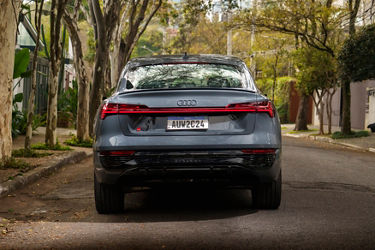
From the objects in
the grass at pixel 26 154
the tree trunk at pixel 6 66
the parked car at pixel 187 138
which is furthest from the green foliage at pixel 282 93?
the parked car at pixel 187 138

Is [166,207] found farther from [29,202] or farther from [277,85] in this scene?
[277,85]

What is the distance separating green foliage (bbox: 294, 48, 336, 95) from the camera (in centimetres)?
2614

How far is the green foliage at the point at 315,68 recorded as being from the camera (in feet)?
85.8

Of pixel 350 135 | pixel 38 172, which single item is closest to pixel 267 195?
pixel 38 172

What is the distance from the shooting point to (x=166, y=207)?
7.02 meters

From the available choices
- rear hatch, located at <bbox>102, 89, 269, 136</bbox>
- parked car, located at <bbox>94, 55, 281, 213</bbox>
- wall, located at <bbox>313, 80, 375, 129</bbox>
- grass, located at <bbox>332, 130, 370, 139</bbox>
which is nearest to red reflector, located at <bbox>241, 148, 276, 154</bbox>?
parked car, located at <bbox>94, 55, 281, 213</bbox>

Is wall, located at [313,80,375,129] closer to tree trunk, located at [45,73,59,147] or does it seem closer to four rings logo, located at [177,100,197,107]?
tree trunk, located at [45,73,59,147]

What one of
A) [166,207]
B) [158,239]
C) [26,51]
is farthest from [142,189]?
[26,51]

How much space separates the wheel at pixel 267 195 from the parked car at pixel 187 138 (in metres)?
0.24

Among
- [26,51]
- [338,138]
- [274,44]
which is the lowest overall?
[338,138]

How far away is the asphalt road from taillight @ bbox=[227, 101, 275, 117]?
3.49 feet

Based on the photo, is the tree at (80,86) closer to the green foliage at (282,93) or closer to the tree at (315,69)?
the tree at (315,69)

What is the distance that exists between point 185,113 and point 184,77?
752 millimetres

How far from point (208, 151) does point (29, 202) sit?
280 cm
